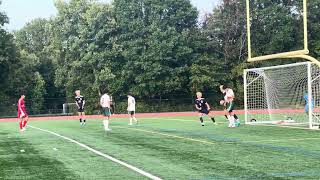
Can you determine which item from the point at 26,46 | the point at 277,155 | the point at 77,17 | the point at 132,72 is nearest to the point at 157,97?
the point at 132,72

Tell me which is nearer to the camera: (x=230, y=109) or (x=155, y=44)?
(x=230, y=109)

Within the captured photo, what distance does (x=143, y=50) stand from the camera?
52000 mm

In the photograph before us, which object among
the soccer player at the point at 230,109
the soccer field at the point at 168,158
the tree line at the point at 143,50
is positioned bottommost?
the soccer field at the point at 168,158

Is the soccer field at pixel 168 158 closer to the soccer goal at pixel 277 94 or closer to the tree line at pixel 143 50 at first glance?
the soccer goal at pixel 277 94

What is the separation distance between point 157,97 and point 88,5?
12945 mm

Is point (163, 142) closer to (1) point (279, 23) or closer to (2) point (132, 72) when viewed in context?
(1) point (279, 23)

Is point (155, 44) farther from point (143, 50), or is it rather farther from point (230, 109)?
point (230, 109)

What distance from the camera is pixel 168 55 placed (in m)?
51.1

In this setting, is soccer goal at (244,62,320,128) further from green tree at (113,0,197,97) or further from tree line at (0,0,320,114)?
green tree at (113,0,197,97)

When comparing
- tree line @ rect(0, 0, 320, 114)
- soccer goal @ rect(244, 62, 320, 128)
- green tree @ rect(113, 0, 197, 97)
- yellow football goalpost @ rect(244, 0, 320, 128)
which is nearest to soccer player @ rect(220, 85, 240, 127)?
yellow football goalpost @ rect(244, 0, 320, 128)

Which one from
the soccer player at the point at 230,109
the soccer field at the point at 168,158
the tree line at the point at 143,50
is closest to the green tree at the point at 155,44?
the tree line at the point at 143,50

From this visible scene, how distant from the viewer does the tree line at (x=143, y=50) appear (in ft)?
166

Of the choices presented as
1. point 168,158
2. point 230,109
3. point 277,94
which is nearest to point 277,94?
point 277,94

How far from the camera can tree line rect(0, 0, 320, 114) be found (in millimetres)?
50500
